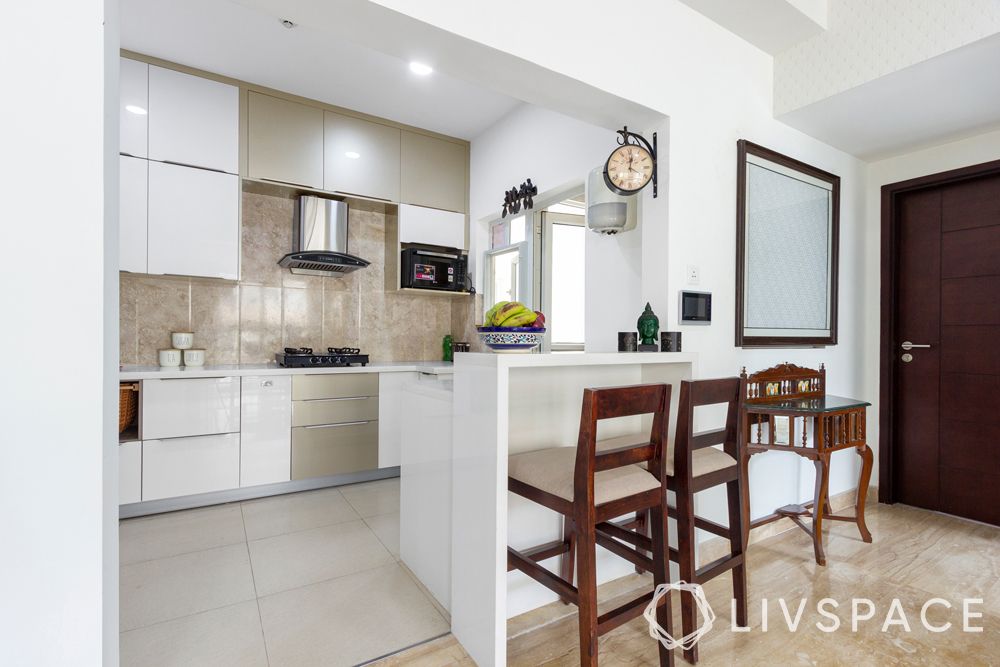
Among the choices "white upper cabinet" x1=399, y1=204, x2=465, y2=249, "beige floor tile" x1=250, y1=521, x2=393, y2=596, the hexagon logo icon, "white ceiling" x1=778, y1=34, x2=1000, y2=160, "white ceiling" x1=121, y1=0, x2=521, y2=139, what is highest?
"white ceiling" x1=121, y1=0, x2=521, y2=139

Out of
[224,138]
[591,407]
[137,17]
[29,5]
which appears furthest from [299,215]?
[591,407]

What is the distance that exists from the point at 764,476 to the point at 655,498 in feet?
5.03

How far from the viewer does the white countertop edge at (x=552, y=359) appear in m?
1.46

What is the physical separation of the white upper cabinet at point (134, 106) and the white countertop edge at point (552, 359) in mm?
2695

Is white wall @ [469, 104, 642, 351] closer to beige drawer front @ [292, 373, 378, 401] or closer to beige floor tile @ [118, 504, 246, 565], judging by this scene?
beige drawer front @ [292, 373, 378, 401]

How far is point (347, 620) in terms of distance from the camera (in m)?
1.78

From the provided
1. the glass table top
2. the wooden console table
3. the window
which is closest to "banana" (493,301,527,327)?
the wooden console table

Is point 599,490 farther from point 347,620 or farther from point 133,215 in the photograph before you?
point 133,215

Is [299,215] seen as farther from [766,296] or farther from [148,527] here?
[766,296]

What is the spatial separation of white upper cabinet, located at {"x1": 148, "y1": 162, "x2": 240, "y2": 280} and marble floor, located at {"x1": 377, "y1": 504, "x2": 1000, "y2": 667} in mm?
2680

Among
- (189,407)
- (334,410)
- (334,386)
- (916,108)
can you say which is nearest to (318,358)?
(334,386)

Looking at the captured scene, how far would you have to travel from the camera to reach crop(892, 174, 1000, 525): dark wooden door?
8.98ft

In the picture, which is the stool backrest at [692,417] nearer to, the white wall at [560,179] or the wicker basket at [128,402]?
the white wall at [560,179]

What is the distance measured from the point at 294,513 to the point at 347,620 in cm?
127
